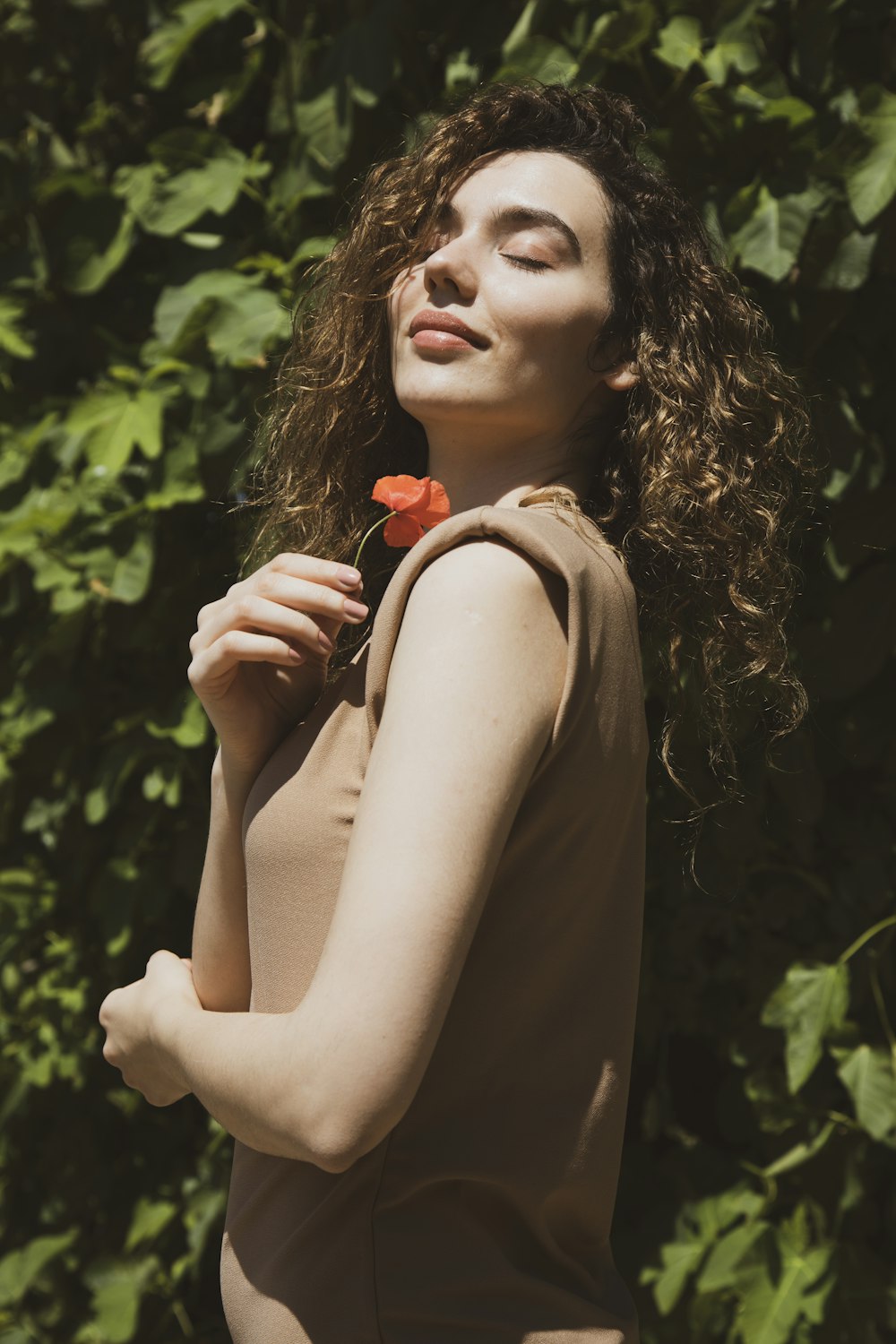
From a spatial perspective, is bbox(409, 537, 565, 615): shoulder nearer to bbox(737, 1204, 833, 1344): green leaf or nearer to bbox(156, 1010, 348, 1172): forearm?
bbox(156, 1010, 348, 1172): forearm

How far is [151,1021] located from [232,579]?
3.96 feet

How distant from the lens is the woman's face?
1.06m

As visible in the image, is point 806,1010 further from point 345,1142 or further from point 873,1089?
point 345,1142

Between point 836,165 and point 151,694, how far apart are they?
134 cm

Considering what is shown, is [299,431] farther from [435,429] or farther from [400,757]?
[400,757]

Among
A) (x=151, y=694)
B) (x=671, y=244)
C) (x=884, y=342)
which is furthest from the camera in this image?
(x=151, y=694)

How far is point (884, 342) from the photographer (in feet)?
5.60

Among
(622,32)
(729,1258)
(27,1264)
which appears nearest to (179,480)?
(622,32)

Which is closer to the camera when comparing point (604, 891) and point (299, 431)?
point (604, 891)

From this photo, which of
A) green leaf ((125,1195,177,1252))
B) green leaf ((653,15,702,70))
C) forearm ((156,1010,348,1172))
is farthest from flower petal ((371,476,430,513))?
green leaf ((125,1195,177,1252))

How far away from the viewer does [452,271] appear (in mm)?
1071

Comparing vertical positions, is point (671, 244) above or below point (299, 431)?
above

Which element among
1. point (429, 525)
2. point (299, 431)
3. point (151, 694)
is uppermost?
point (429, 525)

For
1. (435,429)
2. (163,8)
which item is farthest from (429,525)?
(163,8)
